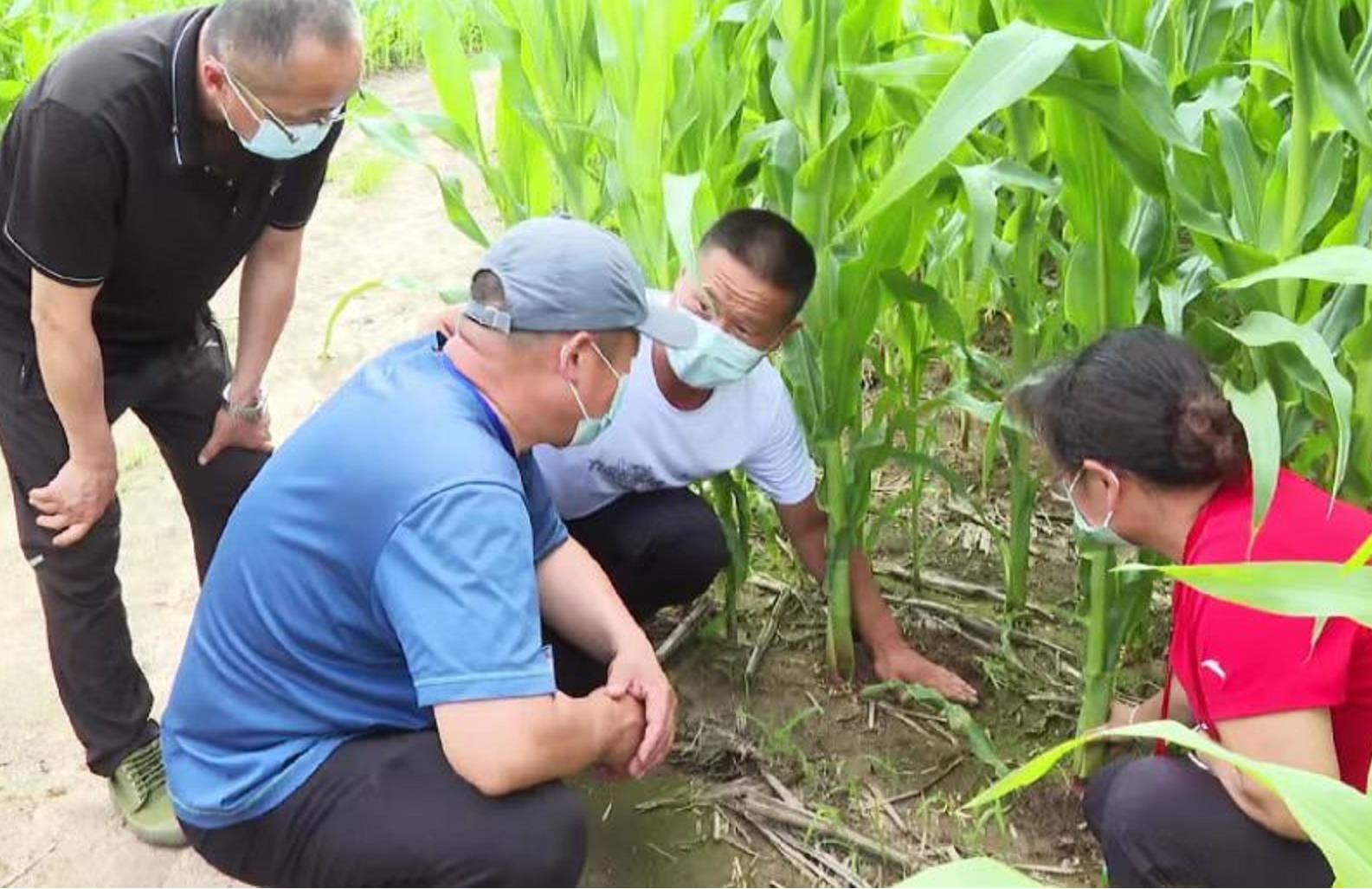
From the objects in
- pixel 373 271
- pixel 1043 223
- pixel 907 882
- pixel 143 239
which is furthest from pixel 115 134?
pixel 373 271

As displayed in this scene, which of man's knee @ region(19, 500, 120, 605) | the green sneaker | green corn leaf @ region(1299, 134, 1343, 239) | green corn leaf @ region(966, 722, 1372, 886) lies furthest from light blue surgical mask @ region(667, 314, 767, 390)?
green corn leaf @ region(966, 722, 1372, 886)

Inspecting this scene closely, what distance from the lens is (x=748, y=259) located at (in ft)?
5.76

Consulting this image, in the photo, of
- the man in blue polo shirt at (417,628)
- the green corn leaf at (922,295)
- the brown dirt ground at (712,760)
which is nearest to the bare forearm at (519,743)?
the man in blue polo shirt at (417,628)

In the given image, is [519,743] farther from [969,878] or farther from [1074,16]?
[1074,16]

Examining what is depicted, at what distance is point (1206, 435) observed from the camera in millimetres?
1396

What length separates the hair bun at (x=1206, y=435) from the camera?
1.40 meters

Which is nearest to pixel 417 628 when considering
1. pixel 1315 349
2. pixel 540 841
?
pixel 540 841

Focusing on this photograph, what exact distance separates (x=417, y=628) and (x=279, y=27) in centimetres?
81

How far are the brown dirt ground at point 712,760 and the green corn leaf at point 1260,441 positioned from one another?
77 centimetres

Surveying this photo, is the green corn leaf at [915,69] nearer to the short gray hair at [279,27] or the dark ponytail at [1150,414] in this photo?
the dark ponytail at [1150,414]

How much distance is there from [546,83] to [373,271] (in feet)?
6.59

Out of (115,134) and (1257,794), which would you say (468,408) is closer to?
(115,134)

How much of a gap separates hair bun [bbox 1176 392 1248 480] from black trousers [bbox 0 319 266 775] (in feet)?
4.58

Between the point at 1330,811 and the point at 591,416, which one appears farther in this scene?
the point at 591,416
